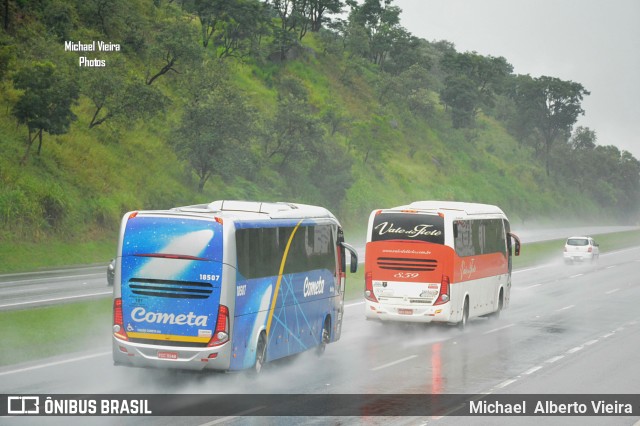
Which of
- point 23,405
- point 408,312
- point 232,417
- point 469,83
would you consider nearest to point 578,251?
point 408,312

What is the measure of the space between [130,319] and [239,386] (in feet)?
7.87

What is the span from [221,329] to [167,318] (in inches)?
36.0

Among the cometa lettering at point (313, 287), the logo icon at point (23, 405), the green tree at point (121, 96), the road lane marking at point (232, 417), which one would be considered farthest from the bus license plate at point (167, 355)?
the green tree at point (121, 96)

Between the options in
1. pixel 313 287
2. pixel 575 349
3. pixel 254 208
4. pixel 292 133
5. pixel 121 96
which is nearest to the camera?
pixel 254 208

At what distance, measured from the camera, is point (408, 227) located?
84.5ft

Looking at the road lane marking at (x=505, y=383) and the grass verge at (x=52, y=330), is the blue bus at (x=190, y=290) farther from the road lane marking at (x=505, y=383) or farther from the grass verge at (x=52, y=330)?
the road lane marking at (x=505, y=383)

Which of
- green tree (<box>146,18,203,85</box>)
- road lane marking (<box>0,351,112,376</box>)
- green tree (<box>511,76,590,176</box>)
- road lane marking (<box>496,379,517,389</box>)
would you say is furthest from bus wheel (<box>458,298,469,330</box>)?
green tree (<box>511,76,590,176</box>)

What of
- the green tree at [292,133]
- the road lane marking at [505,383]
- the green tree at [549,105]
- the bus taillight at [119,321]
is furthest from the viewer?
the green tree at [549,105]

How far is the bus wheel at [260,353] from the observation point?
16719mm

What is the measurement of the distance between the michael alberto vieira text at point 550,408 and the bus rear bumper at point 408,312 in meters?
9.39

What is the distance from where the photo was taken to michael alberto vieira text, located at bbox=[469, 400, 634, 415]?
591 inches

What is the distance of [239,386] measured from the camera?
16438 millimetres

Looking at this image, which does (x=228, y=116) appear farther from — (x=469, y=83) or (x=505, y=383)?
(x=469, y=83)

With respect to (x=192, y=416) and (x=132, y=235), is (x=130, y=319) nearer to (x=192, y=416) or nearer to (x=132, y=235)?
(x=132, y=235)
